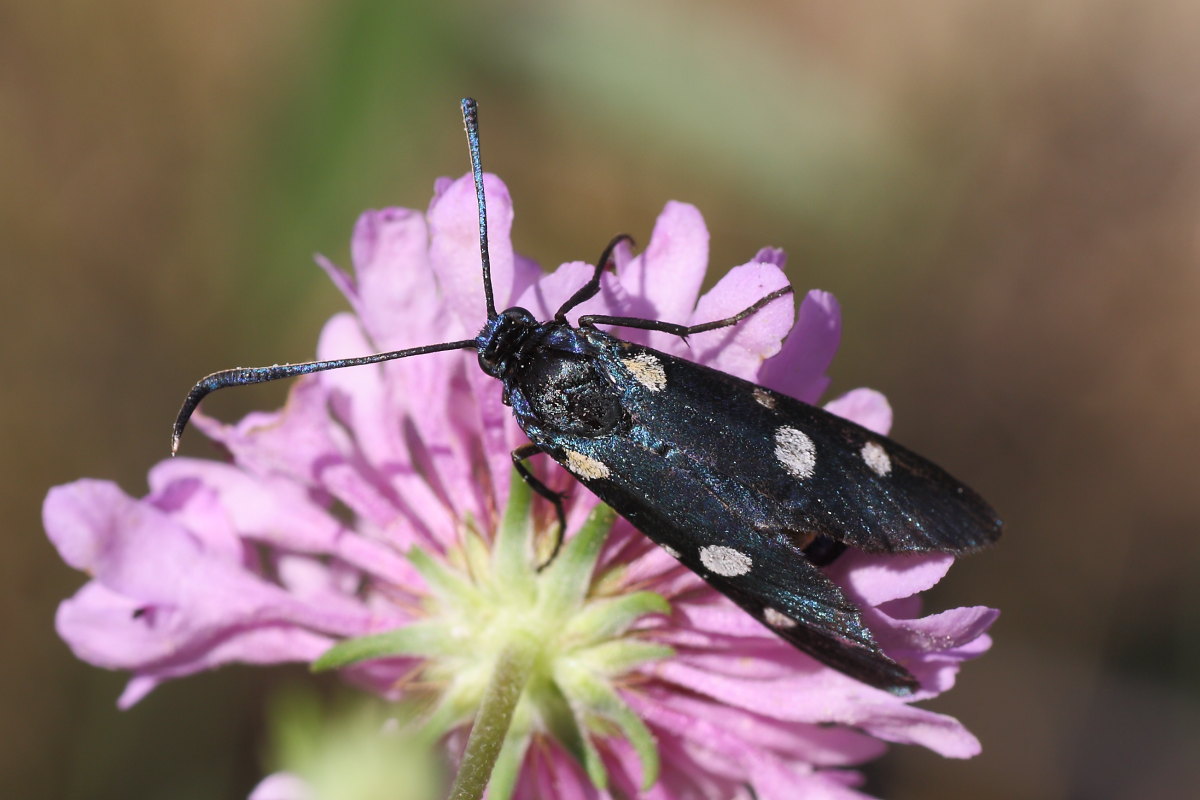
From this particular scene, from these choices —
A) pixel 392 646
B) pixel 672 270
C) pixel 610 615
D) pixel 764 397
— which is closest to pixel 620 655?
pixel 610 615

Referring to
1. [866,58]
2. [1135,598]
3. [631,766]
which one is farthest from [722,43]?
[631,766]

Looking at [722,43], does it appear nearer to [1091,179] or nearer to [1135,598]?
[1091,179]

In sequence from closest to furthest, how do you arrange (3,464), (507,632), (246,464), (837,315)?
(837,315)
(507,632)
(246,464)
(3,464)

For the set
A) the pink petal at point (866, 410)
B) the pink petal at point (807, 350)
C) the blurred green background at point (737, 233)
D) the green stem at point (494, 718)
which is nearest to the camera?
the green stem at point (494, 718)

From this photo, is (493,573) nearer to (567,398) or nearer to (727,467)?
(567,398)

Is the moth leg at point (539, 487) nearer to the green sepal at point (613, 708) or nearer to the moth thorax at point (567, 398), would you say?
the moth thorax at point (567, 398)

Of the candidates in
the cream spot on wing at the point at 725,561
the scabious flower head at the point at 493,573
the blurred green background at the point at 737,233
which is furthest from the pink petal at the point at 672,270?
the blurred green background at the point at 737,233

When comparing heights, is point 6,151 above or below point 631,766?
above
